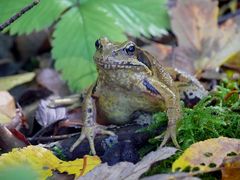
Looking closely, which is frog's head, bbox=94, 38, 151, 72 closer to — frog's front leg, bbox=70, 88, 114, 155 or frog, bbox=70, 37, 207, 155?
frog, bbox=70, 37, 207, 155

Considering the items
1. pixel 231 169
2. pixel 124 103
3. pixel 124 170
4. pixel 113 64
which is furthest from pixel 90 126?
pixel 231 169

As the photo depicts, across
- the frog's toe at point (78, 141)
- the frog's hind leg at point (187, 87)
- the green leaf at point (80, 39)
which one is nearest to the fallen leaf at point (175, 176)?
the frog's toe at point (78, 141)

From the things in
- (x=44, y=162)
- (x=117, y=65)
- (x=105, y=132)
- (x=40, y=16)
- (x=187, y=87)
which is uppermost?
(x=40, y=16)

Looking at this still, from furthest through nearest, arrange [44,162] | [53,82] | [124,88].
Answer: [53,82], [124,88], [44,162]

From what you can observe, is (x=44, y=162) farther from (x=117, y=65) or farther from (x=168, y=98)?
(x=168, y=98)

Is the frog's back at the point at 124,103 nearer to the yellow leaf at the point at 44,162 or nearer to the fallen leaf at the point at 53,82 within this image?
the yellow leaf at the point at 44,162

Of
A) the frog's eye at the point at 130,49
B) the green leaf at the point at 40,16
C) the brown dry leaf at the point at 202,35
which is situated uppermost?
the green leaf at the point at 40,16
